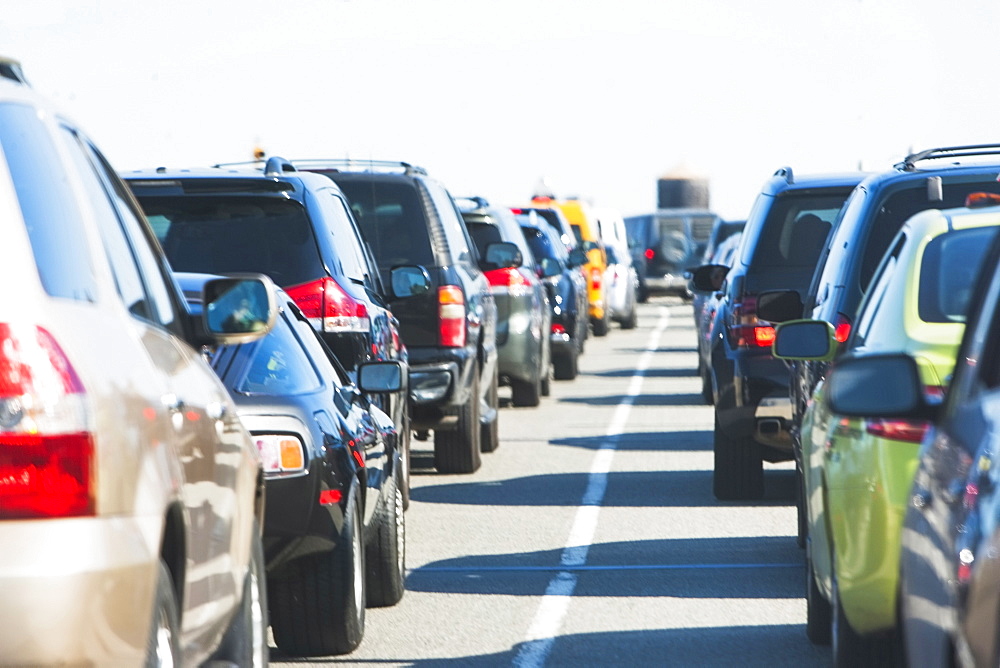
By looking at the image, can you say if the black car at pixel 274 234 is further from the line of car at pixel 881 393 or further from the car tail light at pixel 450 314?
the car tail light at pixel 450 314

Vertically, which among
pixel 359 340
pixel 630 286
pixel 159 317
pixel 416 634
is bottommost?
pixel 630 286

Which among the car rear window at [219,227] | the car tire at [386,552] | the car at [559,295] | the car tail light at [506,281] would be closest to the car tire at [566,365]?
the car at [559,295]

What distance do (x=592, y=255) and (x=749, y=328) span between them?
21134 mm

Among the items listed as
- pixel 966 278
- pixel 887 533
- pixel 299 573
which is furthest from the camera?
pixel 299 573

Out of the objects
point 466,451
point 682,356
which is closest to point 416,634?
point 466,451

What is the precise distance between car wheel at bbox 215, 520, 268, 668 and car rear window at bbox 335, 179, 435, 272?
7.53m

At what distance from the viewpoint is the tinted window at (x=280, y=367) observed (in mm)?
7258

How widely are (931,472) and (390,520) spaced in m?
4.38

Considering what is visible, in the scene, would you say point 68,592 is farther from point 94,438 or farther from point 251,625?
point 251,625

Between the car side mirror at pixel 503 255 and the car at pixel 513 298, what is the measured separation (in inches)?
1.3

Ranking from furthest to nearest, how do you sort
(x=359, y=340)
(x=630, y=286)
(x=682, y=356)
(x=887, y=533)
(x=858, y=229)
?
1. (x=630, y=286)
2. (x=682, y=356)
3. (x=359, y=340)
4. (x=858, y=229)
5. (x=887, y=533)

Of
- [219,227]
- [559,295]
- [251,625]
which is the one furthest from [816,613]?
[559,295]

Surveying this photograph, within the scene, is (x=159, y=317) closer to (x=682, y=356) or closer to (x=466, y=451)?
(x=466, y=451)

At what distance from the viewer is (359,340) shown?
1059 centimetres
